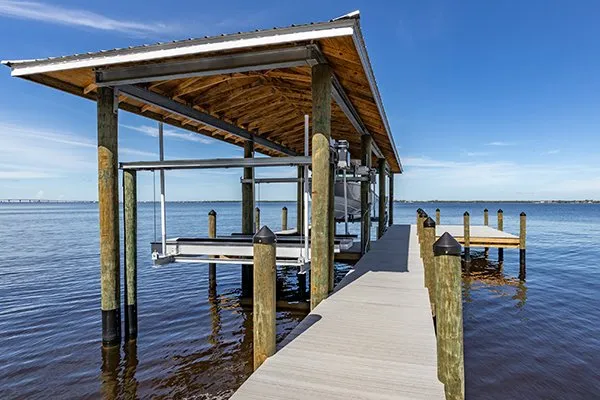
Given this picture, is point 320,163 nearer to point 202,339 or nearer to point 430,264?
point 430,264

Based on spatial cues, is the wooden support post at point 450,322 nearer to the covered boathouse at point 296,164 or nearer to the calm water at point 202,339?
the covered boathouse at point 296,164

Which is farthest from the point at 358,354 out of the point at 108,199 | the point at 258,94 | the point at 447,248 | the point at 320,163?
the point at 258,94

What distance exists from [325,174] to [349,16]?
90.2 inches

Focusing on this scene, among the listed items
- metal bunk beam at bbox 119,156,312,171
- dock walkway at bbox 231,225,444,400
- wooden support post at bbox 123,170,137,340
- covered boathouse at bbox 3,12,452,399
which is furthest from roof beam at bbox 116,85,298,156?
dock walkway at bbox 231,225,444,400

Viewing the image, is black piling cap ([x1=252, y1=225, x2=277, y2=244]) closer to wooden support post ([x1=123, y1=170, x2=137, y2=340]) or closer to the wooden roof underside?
the wooden roof underside

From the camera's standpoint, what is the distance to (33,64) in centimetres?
611

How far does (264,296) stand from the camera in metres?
4.04

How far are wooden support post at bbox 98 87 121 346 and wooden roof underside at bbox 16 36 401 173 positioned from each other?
2.31 feet

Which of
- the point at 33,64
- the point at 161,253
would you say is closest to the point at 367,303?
the point at 161,253

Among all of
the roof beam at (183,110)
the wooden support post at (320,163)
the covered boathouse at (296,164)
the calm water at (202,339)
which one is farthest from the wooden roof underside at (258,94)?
the calm water at (202,339)

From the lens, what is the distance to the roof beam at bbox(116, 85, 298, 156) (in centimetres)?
682

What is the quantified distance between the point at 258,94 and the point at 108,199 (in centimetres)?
427

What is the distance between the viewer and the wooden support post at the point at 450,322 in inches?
134

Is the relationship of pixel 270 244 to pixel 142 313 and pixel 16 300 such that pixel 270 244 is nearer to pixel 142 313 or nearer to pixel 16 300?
pixel 142 313
